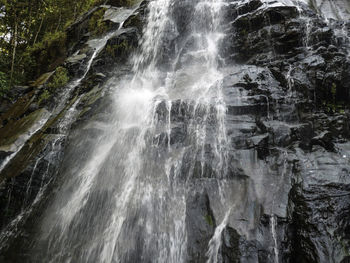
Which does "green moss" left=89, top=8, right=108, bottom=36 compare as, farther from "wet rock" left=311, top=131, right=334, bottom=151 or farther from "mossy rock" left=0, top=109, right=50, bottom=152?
"wet rock" left=311, top=131, right=334, bottom=151

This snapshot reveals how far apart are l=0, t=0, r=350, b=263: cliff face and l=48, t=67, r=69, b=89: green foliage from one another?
54mm

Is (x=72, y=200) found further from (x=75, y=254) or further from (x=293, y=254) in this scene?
(x=293, y=254)

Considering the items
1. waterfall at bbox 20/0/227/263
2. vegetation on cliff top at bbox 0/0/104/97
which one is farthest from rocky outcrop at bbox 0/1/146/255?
vegetation on cliff top at bbox 0/0/104/97

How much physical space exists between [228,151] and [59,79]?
731 cm

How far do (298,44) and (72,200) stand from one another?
7.41m

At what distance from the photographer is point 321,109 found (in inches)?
239

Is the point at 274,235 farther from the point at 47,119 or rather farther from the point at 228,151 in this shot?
the point at 47,119

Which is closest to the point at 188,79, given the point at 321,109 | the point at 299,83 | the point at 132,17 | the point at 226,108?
the point at 226,108

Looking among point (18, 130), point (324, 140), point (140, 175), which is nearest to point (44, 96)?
point (18, 130)

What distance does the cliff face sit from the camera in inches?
173

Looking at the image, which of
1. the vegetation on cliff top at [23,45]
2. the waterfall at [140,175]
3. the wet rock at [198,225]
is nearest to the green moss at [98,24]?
the vegetation on cliff top at [23,45]

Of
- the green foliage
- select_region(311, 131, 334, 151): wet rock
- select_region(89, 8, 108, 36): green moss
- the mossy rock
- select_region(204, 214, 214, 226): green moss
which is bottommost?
select_region(204, 214, 214, 226): green moss

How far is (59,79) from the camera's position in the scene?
31.6ft

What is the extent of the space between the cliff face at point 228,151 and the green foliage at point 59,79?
0.05 metres
